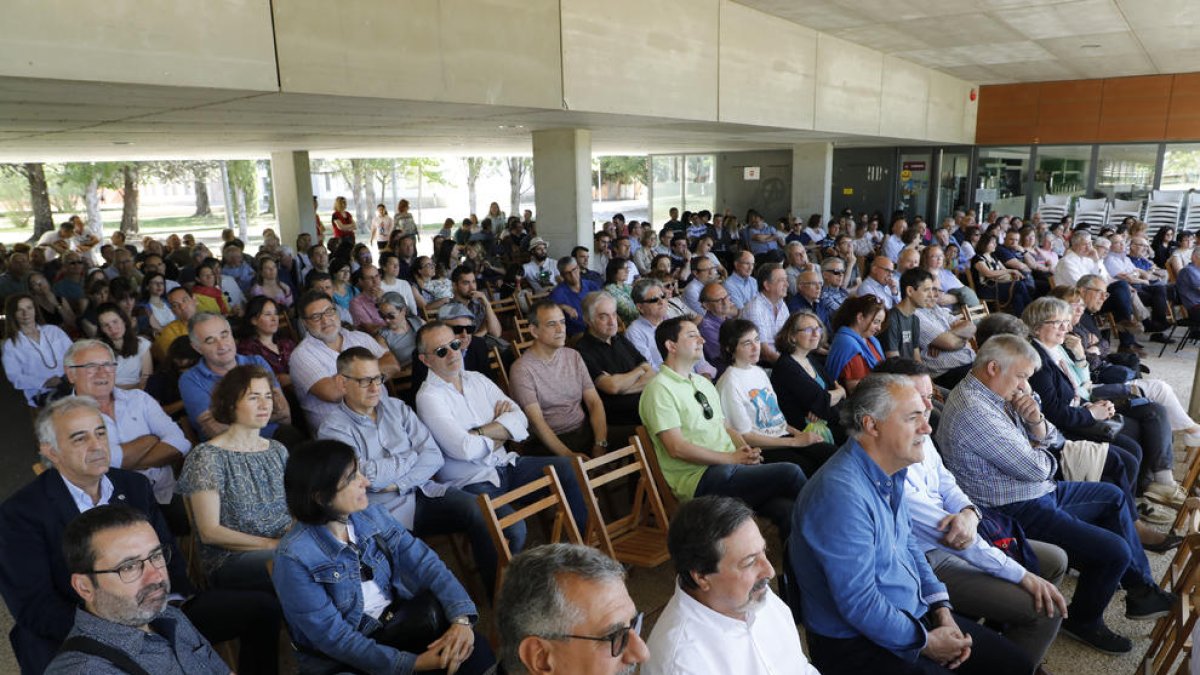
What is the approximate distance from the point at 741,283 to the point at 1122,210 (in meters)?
11.4

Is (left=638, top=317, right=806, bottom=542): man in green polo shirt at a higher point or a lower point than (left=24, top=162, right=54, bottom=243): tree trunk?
lower

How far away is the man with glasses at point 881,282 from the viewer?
6.22 m

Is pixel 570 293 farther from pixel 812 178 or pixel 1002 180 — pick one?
pixel 1002 180

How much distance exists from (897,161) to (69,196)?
35.0 meters

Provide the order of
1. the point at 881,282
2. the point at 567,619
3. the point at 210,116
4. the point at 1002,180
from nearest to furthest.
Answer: the point at 567,619
the point at 210,116
the point at 881,282
the point at 1002,180

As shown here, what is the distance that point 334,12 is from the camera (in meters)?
4.61

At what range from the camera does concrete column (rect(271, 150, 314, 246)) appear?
48.9ft

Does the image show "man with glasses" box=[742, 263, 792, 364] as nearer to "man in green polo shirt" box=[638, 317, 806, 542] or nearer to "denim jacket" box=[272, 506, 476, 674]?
"man in green polo shirt" box=[638, 317, 806, 542]

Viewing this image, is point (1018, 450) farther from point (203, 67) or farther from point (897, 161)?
point (897, 161)

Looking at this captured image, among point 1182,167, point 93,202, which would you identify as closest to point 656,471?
point 1182,167

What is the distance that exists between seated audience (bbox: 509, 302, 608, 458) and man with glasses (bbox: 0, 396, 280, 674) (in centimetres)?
177

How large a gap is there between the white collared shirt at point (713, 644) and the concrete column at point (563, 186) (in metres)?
7.19

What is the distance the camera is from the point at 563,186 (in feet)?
28.3

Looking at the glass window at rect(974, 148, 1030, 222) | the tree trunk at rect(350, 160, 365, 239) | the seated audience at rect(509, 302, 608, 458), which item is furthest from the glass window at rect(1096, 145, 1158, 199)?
the tree trunk at rect(350, 160, 365, 239)
